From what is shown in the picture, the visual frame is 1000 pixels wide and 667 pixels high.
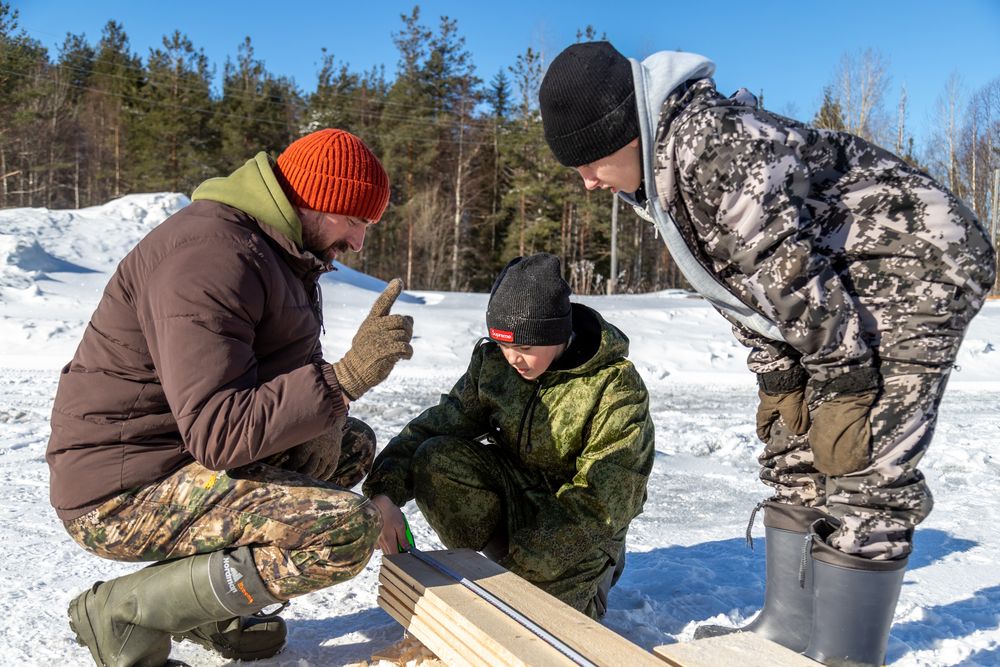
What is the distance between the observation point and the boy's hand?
2404 millimetres

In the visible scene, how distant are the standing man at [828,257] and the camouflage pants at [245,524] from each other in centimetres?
106

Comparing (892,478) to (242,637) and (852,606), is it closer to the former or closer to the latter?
(852,606)

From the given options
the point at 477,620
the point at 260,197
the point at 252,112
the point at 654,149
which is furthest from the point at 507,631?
the point at 252,112

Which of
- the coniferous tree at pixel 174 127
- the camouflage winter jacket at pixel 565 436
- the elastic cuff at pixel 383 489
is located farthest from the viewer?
the coniferous tree at pixel 174 127

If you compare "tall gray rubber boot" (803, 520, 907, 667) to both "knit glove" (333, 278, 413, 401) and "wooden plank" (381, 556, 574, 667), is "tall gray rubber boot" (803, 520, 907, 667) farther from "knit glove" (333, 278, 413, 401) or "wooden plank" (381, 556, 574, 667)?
"knit glove" (333, 278, 413, 401)

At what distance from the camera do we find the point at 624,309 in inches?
422

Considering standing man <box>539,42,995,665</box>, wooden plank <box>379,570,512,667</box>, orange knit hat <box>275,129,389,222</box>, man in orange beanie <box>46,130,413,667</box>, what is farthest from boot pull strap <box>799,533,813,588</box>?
orange knit hat <box>275,129,389,222</box>

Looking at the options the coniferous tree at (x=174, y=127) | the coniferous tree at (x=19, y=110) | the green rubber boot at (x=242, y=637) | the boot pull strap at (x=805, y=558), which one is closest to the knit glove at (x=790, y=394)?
the boot pull strap at (x=805, y=558)

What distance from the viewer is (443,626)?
1976mm

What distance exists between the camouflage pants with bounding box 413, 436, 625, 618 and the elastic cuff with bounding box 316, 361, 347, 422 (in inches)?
28.9

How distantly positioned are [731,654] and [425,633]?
74cm

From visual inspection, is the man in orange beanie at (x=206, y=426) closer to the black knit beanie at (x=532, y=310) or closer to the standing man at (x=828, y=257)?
the black knit beanie at (x=532, y=310)

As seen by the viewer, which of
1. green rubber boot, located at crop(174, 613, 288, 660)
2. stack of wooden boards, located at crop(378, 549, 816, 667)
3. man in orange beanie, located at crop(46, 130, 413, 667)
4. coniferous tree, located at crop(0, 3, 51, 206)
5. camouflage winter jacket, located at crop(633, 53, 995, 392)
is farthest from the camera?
coniferous tree, located at crop(0, 3, 51, 206)

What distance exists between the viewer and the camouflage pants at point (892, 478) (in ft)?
5.71
